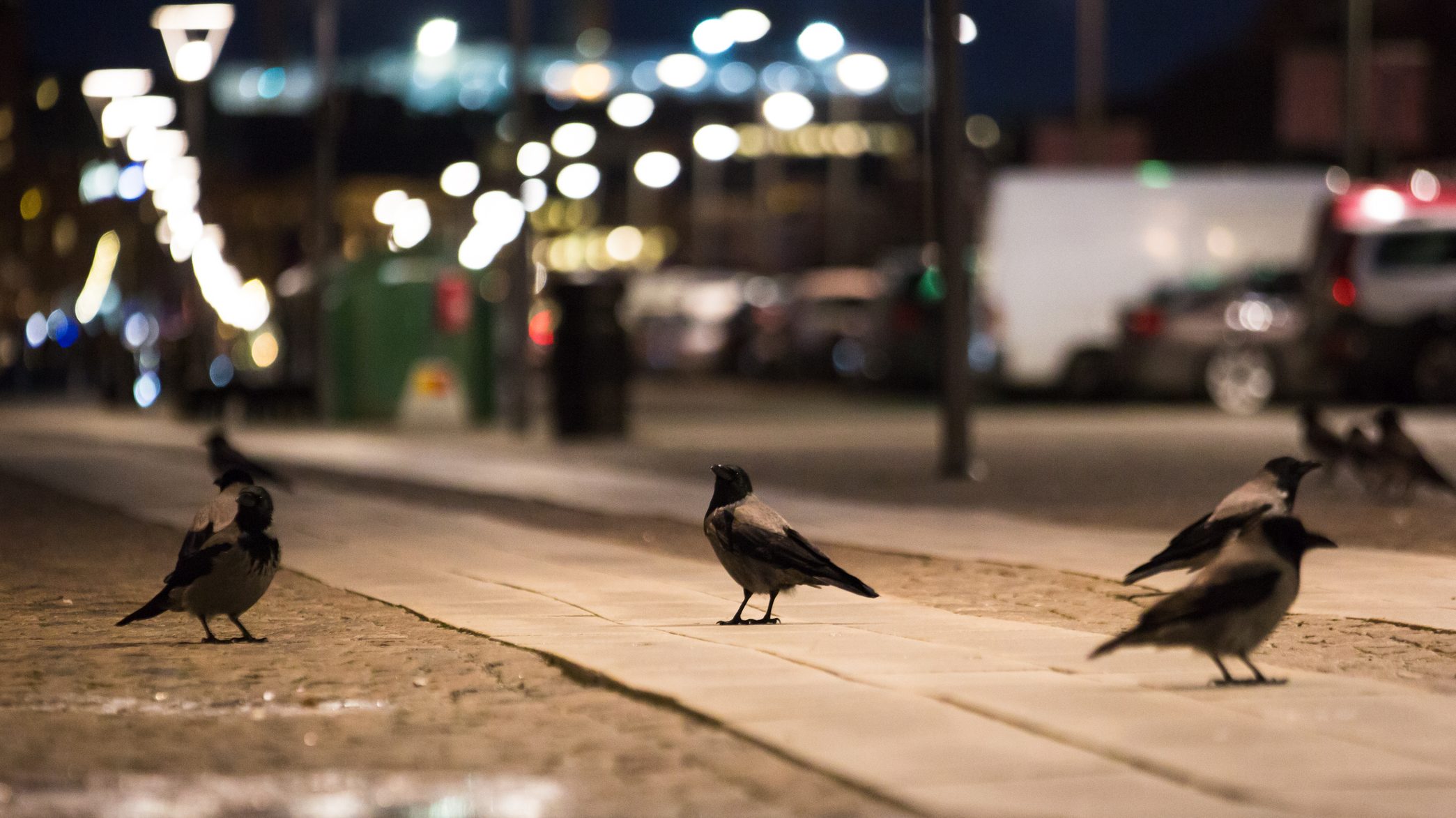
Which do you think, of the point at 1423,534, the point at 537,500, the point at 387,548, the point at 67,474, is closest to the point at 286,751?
the point at 387,548

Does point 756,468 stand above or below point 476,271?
below

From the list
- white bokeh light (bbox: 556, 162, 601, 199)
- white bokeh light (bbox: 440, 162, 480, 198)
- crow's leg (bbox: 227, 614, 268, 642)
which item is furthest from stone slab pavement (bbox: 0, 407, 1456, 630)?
white bokeh light (bbox: 556, 162, 601, 199)

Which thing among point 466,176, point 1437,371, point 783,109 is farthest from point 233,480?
point 783,109

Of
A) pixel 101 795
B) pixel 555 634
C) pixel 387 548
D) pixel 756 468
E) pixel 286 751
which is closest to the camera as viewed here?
pixel 101 795

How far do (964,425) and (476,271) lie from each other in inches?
524

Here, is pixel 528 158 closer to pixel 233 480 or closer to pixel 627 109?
pixel 233 480

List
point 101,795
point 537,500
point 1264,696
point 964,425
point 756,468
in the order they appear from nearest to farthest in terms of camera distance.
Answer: point 101,795
point 1264,696
point 537,500
point 964,425
point 756,468

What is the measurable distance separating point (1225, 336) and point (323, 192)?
13.6 meters

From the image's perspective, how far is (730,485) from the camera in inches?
388

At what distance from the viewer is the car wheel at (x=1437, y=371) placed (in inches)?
1141

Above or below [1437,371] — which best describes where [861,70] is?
above

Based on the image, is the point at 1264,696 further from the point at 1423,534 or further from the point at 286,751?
the point at 1423,534

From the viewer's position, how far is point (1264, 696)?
7.88 m

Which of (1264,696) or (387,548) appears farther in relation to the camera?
(387,548)
